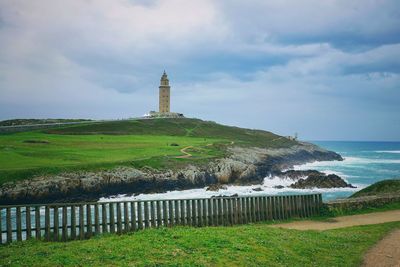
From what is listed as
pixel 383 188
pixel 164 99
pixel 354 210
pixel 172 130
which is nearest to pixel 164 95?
pixel 164 99

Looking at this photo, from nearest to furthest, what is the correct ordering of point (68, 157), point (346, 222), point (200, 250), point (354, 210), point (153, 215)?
point (200, 250) < point (153, 215) < point (346, 222) < point (354, 210) < point (68, 157)

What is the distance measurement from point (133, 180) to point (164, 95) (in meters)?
129

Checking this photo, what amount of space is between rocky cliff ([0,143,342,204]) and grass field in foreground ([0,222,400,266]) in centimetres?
3271

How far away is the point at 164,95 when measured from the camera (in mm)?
184625

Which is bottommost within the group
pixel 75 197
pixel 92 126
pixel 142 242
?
pixel 75 197

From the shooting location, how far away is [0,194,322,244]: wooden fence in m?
18.8

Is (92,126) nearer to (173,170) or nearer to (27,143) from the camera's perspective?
(27,143)

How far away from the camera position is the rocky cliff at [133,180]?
4723 cm

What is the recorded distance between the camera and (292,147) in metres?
135

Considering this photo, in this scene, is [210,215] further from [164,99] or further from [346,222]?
[164,99]

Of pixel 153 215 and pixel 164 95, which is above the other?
pixel 164 95

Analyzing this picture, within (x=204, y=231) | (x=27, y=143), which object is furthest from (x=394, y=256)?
(x=27, y=143)

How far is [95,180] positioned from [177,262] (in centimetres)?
4324

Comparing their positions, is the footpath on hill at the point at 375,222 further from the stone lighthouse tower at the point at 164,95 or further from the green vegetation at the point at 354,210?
the stone lighthouse tower at the point at 164,95
